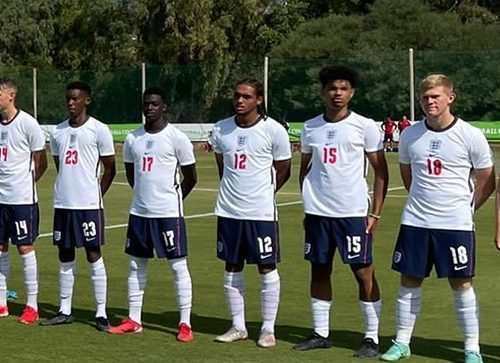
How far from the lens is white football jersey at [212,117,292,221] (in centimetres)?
823

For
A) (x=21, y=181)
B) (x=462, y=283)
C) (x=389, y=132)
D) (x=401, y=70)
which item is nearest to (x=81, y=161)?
(x=21, y=181)

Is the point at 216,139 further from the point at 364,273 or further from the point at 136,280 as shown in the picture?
the point at 364,273

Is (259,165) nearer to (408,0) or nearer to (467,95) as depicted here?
(467,95)

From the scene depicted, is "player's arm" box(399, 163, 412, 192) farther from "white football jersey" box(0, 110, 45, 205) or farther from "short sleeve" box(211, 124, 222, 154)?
"white football jersey" box(0, 110, 45, 205)

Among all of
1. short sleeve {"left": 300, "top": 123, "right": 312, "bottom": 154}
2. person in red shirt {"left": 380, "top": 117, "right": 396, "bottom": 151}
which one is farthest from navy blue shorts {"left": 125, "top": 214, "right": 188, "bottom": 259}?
person in red shirt {"left": 380, "top": 117, "right": 396, "bottom": 151}

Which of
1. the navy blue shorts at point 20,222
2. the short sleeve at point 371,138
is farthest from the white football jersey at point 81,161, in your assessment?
the short sleeve at point 371,138

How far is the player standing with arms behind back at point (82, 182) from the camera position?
891cm

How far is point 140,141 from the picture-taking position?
8.61 m

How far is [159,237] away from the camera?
8.55 meters

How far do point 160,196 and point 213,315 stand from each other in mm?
1541

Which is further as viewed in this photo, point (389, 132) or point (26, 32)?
point (26, 32)

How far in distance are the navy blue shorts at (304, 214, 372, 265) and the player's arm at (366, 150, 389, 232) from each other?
0.08 meters

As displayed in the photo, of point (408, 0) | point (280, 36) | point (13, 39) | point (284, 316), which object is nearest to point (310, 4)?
point (280, 36)

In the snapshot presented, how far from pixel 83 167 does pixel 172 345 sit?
168 centimetres
